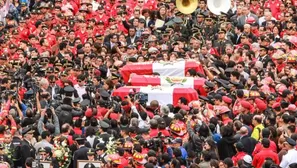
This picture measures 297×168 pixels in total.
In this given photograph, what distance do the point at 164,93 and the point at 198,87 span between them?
86cm

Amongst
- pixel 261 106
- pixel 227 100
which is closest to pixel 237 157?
pixel 261 106

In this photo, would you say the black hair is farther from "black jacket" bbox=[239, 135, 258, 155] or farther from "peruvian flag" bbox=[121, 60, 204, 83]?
"peruvian flag" bbox=[121, 60, 204, 83]

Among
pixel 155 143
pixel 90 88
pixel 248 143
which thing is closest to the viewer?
pixel 155 143

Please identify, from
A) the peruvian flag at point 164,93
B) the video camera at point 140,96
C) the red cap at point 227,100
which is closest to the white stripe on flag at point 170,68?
the peruvian flag at point 164,93

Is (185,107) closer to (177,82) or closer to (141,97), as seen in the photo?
Result: (141,97)

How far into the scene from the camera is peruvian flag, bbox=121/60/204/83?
31.0m

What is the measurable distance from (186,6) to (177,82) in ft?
20.3

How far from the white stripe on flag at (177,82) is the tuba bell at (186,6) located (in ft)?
18.1

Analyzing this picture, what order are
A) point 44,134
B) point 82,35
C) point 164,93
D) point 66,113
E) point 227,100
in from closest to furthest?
point 44,134 < point 227,100 < point 66,113 < point 164,93 < point 82,35

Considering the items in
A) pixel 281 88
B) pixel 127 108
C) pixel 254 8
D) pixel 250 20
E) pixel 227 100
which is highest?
pixel 254 8

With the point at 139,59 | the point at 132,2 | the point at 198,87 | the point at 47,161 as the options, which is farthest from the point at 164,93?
the point at 132,2

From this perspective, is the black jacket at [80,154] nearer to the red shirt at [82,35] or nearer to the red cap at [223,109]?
the red cap at [223,109]

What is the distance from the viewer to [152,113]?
90.8ft

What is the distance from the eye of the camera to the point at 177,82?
99.1 feet
